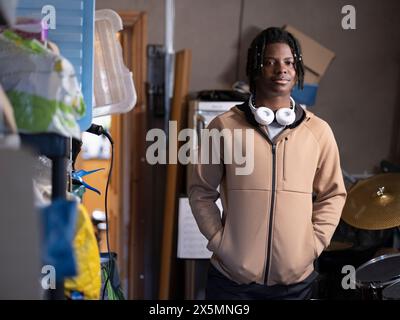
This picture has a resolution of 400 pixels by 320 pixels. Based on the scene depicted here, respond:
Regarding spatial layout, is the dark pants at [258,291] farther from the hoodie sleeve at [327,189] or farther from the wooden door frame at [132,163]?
the wooden door frame at [132,163]

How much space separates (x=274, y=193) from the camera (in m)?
1.29

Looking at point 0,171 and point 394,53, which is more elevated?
point 394,53

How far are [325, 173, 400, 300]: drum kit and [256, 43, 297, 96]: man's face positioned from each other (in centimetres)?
64

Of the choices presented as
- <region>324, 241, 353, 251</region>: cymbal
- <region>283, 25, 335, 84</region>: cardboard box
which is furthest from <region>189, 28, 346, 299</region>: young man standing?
<region>283, 25, 335, 84</region>: cardboard box

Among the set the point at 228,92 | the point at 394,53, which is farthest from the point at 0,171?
the point at 394,53

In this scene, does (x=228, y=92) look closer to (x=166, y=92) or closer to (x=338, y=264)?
(x=166, y=92)

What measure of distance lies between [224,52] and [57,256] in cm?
204

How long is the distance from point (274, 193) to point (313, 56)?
146 cm

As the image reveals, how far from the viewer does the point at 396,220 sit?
1.65m

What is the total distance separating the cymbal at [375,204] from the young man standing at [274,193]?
387 mm

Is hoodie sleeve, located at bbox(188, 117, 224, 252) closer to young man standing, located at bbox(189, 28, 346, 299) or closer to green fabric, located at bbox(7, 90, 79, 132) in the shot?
young man standing, located at bbox(189, 28, 346, 299)

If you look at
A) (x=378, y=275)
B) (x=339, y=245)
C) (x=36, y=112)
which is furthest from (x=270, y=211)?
(x=339, y=245)

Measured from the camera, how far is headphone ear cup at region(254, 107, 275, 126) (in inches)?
51.2

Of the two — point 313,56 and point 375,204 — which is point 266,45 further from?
point 313,56
